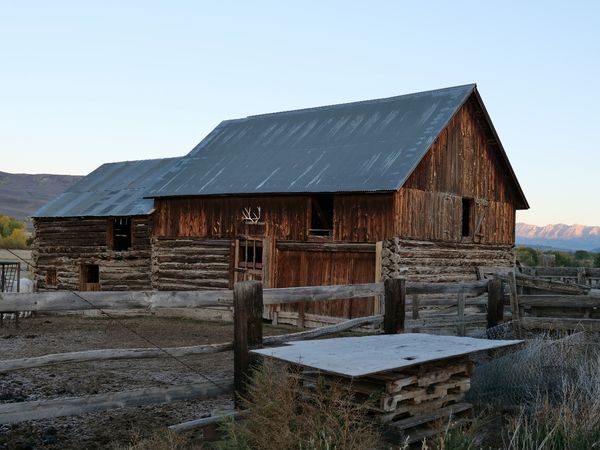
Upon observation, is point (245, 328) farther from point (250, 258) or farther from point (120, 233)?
point (120, 233)

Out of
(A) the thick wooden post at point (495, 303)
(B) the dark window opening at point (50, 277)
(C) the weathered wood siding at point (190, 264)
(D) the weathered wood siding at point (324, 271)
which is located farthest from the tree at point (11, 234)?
(A) the thick wooden post at point (495, 303)

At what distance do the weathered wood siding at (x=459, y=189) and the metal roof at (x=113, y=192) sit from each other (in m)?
9.66

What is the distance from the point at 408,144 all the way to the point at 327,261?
13.3 feet

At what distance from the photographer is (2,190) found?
176750 millimetres

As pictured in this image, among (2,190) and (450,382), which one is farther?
(2,190)

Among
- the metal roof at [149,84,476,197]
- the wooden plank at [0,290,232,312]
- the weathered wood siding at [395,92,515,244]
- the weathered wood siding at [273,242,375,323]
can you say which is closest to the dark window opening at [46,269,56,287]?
the metal roof at [149,84,476,197]

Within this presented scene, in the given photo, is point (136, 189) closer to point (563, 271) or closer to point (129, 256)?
point (129, 256)

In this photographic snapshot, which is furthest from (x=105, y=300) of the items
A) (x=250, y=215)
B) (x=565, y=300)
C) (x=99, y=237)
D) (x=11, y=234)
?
(x=11, y=234)

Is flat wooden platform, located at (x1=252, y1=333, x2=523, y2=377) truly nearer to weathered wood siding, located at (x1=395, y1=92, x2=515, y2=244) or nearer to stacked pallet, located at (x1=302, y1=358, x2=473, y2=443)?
stacked pallet, located at (x1=302, y1=358, x2=473, y2=443)

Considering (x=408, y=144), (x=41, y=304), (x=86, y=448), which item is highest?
(x=408, y=144)

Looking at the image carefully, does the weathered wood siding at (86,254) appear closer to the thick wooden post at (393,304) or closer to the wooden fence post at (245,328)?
the thick wooden post at (393,304)

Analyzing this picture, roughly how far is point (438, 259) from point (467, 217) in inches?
101

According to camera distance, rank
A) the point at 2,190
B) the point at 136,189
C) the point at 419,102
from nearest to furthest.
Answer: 1. the point at 419,102
2. the point at 136,189
3. the point at 2,190

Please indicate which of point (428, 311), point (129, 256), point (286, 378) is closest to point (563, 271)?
point (428, 311)
